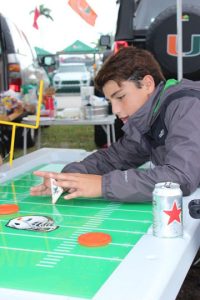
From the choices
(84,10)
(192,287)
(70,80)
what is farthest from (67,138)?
(70,80)

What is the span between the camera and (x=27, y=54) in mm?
7047

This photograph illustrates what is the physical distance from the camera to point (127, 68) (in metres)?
1.97

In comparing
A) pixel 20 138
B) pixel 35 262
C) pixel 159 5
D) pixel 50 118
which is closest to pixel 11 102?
pixel 50 118

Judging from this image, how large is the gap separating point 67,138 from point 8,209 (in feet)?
18.8

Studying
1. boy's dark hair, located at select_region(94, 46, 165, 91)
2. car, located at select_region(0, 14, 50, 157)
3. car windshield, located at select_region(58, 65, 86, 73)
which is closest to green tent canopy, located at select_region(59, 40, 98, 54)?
car windshield, located at select_region(58, 65, 86, 73)

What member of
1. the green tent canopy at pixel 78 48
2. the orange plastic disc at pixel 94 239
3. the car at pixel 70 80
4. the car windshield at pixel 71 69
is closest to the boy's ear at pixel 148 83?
the orange plastic disc at pixel 94 239

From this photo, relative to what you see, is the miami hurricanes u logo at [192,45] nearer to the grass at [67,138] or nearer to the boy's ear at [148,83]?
the boy's ear at [148,83]

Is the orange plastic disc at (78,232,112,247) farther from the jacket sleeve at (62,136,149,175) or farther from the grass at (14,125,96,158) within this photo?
the grass at (14,125,96,158)

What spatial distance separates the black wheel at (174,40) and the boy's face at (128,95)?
2079 mm

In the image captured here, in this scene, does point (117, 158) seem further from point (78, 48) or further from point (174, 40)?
point (78, 48)

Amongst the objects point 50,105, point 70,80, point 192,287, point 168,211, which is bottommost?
point 70,80

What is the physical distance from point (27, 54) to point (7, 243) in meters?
5.96

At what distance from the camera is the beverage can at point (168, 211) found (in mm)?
1270

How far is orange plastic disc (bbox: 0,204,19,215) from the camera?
63.8 inches
